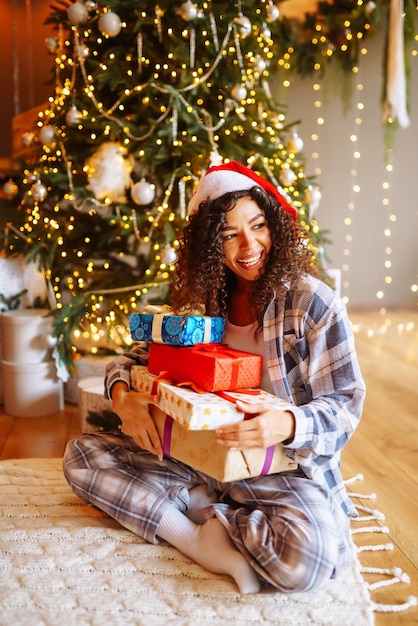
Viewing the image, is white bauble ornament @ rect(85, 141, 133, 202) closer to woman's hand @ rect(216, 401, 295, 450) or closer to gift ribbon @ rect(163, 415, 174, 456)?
gift ribbon @ rect(163, 415, 174, 456)

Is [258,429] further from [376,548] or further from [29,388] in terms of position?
[29,388]

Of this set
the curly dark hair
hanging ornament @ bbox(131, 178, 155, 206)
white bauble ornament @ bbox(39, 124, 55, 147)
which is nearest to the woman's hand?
the curly dark hair

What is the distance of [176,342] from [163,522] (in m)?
0.40

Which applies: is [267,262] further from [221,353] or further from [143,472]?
[143,472]

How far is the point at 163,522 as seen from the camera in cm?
135

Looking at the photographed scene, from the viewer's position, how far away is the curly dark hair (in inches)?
53.3

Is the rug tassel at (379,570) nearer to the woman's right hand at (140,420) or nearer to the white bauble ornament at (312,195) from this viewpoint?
the woman's right hand at (140,420)

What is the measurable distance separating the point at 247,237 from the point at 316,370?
1.08 feet

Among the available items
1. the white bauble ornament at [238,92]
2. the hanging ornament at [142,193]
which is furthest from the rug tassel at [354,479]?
the white bauble ornament at [238,92]

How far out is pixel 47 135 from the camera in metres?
2.31

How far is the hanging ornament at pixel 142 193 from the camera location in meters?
2.20

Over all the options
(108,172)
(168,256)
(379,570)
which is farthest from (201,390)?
(108,172)

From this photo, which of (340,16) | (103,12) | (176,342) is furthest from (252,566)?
(340,16)

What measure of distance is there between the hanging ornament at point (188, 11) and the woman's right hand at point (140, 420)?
145 cm
